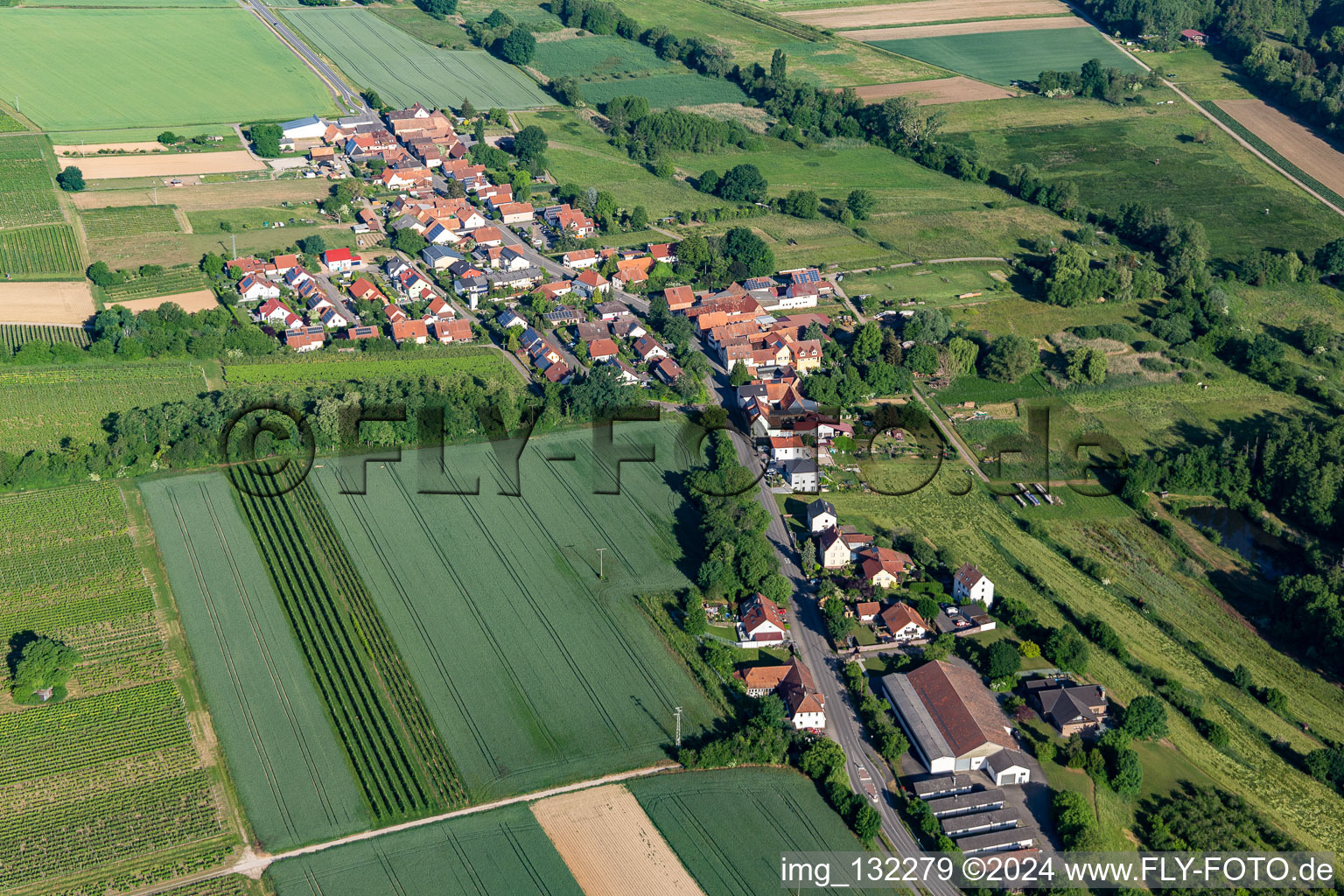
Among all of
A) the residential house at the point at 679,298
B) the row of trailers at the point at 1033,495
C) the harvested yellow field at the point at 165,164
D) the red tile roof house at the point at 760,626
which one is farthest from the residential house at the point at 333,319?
the row of trailers at the point at 1033,495

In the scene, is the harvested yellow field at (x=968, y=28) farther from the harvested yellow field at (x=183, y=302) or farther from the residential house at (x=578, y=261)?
the harvested yellow field at (x=183, y=302)

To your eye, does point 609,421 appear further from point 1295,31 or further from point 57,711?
point 1295,31

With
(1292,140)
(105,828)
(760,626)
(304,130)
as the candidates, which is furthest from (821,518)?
(1292,140)

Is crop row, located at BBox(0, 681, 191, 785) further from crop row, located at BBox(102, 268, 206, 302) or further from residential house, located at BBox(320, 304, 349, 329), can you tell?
crop row, located at BBox(102, 268, 206, 302)

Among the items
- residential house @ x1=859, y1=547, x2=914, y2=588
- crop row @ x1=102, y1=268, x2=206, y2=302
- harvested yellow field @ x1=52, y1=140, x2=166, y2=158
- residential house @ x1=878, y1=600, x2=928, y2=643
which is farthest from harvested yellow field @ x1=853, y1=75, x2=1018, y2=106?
residential house @ x1=878, y1=600, x2=928, y2=643

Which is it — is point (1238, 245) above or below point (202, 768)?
above

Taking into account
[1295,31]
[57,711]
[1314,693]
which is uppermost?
[1295,31]

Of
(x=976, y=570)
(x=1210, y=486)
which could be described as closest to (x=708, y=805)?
(x=976, y=570)
